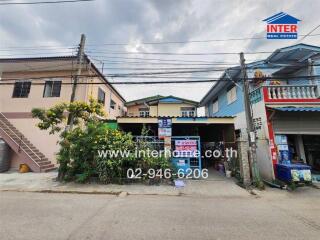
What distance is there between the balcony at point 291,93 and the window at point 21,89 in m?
14.6

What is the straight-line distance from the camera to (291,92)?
875cm

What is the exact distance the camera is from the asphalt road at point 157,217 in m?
3.51

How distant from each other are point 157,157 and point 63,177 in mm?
4270

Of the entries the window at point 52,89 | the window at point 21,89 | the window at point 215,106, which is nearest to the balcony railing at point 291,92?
the window at point 215,106

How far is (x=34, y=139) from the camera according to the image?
1162cm

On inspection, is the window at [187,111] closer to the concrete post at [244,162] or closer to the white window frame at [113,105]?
the white window frame at [113,105]

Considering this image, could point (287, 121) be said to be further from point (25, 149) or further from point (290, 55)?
point (25, 149)

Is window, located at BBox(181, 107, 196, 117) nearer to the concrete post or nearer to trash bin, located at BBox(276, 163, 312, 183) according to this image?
the concrete post

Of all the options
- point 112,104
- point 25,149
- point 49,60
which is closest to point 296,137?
point 112,104

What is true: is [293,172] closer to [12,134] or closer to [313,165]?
[313,165]

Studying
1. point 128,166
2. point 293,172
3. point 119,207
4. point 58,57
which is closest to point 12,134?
point 58,57

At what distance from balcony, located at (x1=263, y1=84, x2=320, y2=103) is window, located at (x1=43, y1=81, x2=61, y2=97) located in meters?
12.4

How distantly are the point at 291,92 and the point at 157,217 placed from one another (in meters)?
8.62

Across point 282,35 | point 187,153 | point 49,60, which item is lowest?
point 187,153
